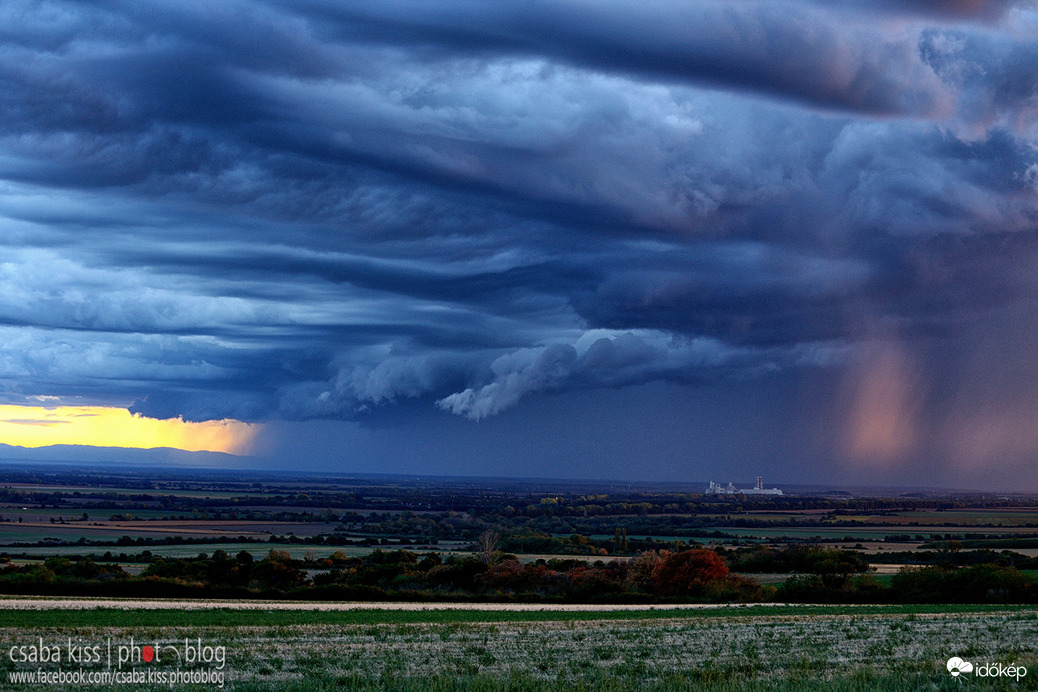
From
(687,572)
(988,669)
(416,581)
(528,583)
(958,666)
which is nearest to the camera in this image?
(988,669)

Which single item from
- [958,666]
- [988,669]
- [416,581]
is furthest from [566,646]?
[416,581]

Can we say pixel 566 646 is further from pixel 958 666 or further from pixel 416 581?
pixel 416 581

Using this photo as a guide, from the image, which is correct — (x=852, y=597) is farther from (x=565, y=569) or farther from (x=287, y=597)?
(x=287, y=597)

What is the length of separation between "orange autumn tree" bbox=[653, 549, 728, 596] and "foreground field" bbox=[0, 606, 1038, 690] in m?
36.3

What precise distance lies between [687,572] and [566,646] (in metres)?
55.8

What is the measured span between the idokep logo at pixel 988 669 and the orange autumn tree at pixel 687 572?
57.6 metres

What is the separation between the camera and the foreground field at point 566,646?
68.6ft

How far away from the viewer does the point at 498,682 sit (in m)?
20.1

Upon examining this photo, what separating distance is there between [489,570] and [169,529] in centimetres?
12082

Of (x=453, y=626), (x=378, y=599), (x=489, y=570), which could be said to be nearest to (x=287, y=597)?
(x=378, y=599)

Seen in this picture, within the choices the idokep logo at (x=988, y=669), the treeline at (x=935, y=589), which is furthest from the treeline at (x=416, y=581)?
the idokep logo at (x=988, y=669)

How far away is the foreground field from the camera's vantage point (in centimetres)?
2091

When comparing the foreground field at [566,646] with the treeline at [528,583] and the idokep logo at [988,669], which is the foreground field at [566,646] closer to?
the idokep logo at [988,669]

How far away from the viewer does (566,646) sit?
2906cm
